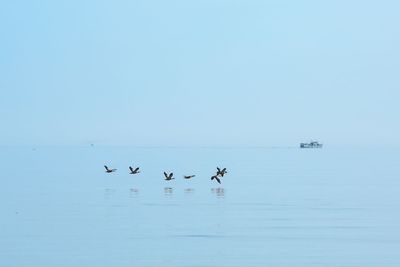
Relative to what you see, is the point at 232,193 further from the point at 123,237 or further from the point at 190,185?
the point at 123,237

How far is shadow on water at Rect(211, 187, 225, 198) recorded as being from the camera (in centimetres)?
6438

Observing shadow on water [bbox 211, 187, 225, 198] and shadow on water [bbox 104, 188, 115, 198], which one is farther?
shadow on water [bbox 104, 188, 115, 198]

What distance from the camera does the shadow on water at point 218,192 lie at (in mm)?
64375

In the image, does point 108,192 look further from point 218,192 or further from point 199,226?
point 199,226

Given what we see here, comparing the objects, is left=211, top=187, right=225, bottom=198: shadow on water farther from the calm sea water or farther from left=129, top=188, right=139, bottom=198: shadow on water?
left=129, top=188, right=139, bottom=198: shadow on water

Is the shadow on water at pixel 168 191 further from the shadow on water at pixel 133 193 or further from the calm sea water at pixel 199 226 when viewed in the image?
the shadow on water at pixel 133 193

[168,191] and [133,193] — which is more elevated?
[168,191]

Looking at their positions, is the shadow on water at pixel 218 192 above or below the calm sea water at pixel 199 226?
above

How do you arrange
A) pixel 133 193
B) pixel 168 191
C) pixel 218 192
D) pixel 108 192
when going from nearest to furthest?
pixel 133 193 < pixel 218 192 < pixel 108 192 < pixel 168 191

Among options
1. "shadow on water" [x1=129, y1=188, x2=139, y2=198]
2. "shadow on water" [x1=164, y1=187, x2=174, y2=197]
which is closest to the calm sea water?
"shadow on water" [x1=129, y1=188, x2=139, y2=198]

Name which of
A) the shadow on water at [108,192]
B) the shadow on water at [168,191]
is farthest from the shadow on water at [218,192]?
the shadow on water at [108,192]

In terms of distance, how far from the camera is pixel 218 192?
67812mm

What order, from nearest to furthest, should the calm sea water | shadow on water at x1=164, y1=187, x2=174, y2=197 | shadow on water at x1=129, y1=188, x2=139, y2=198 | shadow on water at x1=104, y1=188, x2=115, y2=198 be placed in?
the calm sea water
shadow on water at x1=129, y1=188, x2=139, y2=198
shadow on water at x1=104, y1=188, x2=115, y2=198
shadow on water at x1=164, y1=187, x2=174, y2=197

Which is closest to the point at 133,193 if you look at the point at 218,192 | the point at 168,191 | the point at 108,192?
the point at 108,192
